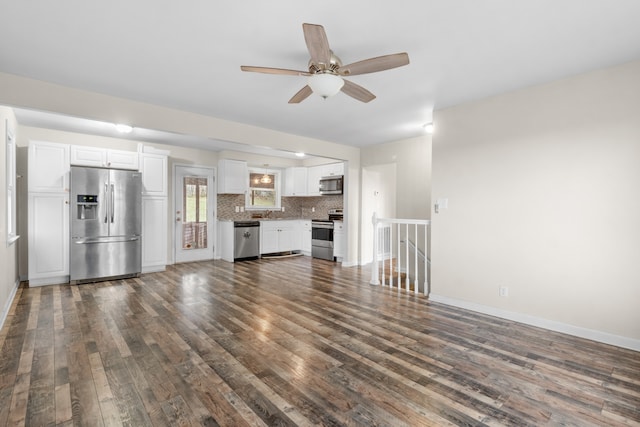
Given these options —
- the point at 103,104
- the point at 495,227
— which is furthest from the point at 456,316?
the point at 103,104

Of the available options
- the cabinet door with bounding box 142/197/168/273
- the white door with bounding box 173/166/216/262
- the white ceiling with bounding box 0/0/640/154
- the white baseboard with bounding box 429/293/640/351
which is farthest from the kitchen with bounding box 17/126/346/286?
the white baseboard with bounding box 429/293/640/351

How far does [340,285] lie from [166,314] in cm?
251

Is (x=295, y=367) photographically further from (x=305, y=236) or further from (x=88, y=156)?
(x=305, y=236)

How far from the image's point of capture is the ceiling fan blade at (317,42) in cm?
181

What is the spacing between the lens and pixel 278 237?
773 centimetres

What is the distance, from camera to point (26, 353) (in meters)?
2.57

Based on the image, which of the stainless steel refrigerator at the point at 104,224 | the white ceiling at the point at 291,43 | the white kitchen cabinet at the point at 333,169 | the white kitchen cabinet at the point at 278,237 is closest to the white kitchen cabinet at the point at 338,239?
the white kitchen cabinet at the point at 333,169

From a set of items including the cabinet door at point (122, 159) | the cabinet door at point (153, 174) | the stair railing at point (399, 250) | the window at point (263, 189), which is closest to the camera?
the stair railing at point (399, 250)

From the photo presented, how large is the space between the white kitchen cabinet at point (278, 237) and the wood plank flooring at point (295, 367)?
3.46 meters

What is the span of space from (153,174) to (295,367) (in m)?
4.81

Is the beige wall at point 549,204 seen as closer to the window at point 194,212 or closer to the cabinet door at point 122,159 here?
the cabinet door at point 122,159

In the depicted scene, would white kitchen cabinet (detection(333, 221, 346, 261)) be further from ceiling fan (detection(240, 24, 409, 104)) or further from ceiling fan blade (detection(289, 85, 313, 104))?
ceiling fan (detection(240, 24, 409, 104))

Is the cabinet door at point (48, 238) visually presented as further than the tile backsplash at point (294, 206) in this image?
No

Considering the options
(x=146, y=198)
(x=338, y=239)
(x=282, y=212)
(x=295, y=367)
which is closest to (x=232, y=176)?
(x=282, y=212)
